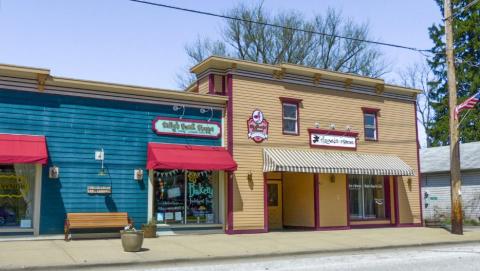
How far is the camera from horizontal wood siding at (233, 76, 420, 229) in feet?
66.8

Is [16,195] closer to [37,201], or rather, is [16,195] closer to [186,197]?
[37,201]

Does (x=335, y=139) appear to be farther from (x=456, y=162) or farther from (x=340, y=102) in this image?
(x=456, y=162)

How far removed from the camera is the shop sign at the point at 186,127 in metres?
19.1

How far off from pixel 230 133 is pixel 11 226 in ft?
26.8

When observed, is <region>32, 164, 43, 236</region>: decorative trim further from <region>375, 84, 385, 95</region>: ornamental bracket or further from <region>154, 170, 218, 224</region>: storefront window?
<region>375, 84, 385, 95</region>: ornamental bracket

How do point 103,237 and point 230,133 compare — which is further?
Result: point 230,133

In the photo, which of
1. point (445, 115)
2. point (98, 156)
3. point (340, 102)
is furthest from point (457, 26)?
point (98, 156)

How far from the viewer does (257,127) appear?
68.4 ft

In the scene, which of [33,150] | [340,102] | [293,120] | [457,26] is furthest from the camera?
[457,26]

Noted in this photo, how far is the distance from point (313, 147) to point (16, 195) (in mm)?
11571

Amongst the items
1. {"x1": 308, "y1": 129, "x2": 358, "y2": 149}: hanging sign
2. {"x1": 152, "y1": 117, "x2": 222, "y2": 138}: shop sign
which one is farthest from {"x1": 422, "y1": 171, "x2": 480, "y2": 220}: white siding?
{"x1": 152, "y1": 117, "x2": 222, "y2": 138}: shop sign

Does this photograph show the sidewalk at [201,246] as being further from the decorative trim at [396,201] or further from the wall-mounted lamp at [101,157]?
the decorative trim at [396,201]

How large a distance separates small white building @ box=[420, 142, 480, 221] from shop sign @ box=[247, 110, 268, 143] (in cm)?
1495

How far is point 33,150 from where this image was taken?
16.2 metres
